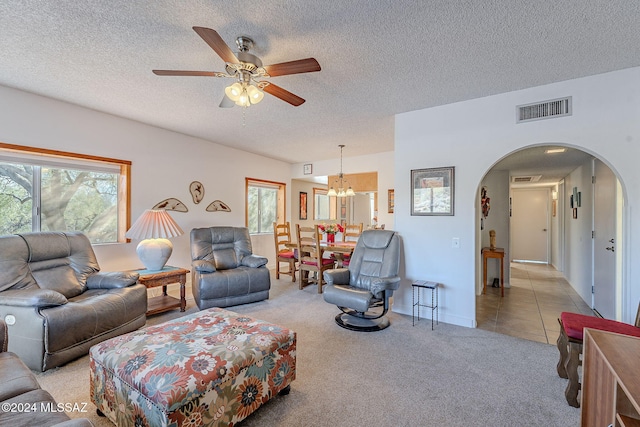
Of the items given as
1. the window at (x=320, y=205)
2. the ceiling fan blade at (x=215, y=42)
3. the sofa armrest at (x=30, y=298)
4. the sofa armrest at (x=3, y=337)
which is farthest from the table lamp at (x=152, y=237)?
the window at (x=320, y=205)

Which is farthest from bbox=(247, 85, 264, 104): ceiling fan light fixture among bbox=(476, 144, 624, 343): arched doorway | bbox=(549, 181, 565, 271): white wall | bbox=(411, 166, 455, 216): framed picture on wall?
bbox=(549, 181, 565, 271): white wall

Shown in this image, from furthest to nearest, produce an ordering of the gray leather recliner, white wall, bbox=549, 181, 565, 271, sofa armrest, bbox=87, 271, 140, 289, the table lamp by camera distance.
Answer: white wall, bbox=549, 181, 565, 271 < the table lamp < the gray leather recliner < sofa armrest, bbox=87, 271, 140, 289

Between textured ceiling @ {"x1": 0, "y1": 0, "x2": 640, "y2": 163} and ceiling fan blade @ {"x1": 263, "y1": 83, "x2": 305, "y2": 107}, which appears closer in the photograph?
textured ceiling @ {"x1": 0, "y1": 0, "x2": 640, "y2": 163}

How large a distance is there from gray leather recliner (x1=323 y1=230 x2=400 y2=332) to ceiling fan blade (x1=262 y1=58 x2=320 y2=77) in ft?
7.09

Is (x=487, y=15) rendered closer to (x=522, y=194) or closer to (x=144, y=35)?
(x=144, y=35)

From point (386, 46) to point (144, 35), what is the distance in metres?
1.82

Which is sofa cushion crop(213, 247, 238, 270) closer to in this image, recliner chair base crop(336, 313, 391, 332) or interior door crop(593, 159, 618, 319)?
recliner chair base crop(336, 313, 391, 332)

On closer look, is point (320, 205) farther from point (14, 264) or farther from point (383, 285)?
point (14, 264)

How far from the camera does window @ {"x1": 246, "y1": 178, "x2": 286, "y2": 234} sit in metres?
6.09

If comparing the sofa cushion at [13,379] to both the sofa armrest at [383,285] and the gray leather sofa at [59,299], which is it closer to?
the gray leather sofa at [59,299]

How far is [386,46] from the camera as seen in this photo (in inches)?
85.4

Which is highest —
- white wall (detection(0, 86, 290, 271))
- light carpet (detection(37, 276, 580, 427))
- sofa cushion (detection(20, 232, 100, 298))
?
white wall (detection(0, 86, 290, 271))

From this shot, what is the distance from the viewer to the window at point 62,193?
10.1ft

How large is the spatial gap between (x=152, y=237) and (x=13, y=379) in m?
2.40
